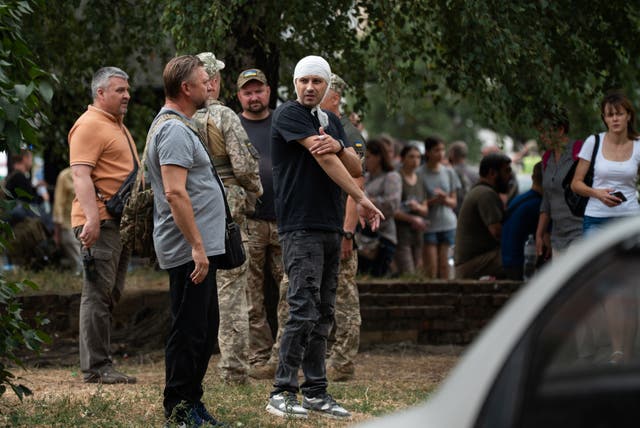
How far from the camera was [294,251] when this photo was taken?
22.5 feet

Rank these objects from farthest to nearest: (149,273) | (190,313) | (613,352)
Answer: (149,273) → (190,313) → (613,352)

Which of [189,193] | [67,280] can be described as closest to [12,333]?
[189,193]

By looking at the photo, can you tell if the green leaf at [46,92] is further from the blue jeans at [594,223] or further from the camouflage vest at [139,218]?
the blue jeans at [594,223]

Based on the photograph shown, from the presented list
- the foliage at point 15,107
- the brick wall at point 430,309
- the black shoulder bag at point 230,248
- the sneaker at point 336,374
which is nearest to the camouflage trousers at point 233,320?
the sneaker at point 336,374

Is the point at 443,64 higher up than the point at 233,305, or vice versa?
the point at 443,64

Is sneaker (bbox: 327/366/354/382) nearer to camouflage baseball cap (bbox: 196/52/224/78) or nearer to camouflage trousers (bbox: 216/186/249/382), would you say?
camouflage trousers (bbox: 216/186/249/382)

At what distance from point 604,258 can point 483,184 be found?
10225 millimetres

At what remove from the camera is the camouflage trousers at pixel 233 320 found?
320 inches

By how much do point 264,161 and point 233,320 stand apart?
1.35m

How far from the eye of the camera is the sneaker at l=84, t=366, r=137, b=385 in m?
8.59

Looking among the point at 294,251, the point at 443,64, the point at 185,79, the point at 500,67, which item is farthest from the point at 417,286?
the point at 185,79

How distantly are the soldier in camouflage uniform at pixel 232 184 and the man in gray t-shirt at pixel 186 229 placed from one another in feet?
4.75

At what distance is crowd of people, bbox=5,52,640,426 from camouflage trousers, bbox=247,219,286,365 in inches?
0.4

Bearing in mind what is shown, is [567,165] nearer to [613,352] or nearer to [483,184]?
[483,184]
